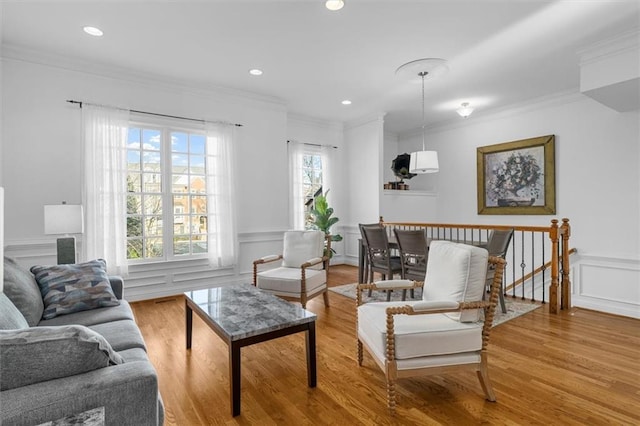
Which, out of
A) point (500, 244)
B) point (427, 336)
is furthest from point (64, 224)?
point (500, 244)

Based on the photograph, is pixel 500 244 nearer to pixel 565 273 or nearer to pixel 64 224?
Answer: pixel 565 273

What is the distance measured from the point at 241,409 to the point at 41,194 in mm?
3448

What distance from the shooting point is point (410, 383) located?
233 cm

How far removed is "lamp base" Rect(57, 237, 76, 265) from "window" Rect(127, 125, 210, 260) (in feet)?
3.28

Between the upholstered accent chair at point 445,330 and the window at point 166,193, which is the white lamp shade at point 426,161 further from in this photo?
the window at point 166,193

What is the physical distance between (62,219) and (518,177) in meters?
6.30

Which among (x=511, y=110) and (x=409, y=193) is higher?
(x=511, y=110)

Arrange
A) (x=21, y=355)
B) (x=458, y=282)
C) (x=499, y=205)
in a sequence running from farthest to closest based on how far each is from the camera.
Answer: (x=499, y=205)
(x=458, y=282)
(x=21, y=355)

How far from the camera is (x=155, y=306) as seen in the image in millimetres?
4141

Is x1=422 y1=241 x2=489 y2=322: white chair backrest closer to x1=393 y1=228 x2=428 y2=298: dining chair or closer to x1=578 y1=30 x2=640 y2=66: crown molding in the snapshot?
x1=393 y1=228 x2=428 y2=298: dining chair

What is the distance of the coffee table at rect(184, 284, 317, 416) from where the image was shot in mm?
1989

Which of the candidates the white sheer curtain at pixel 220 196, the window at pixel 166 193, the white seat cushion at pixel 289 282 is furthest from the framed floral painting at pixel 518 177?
the window at pixel 166 193

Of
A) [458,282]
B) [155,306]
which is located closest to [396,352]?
[458,282]

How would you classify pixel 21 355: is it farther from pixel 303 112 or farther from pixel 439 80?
pixel 303 112
